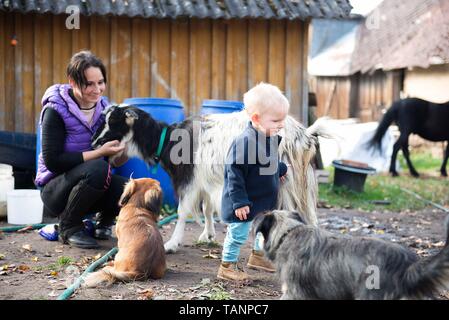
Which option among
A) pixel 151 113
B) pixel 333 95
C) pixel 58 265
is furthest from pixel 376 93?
pixel 58 265

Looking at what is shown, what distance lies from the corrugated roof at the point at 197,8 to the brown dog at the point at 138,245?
Answer: 474 cm

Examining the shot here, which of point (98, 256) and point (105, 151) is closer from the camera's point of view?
point (98, 256)

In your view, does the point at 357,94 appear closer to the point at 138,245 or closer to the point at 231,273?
the point at 231,273

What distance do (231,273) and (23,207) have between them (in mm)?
3352

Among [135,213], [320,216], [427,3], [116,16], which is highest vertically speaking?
[427,3]

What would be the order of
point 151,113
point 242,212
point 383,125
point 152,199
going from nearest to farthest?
point 242,212, point 152,199, point 151,113, point 383,125

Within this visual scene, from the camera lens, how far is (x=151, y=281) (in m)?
4.22

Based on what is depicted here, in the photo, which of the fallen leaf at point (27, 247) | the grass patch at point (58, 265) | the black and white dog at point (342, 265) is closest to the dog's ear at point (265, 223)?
the black and white dog at point (342, 265)

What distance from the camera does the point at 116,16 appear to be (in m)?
8.90

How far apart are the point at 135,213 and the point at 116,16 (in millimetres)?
5345

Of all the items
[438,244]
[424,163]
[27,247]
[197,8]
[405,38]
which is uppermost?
[405,38]

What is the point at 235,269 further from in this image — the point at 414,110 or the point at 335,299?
the point at 414,110
